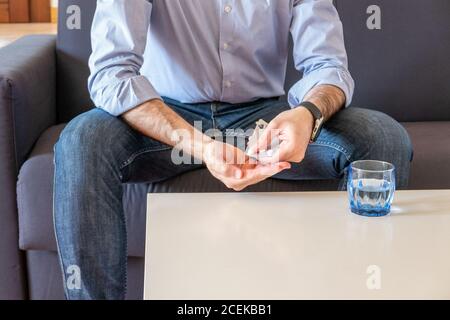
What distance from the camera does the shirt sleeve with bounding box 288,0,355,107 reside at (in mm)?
1436

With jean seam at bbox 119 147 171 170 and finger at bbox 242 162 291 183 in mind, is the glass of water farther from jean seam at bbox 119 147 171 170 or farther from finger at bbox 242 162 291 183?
jean seam at bbox 119 147 171 170

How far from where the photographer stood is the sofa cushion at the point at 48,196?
1.38 metres

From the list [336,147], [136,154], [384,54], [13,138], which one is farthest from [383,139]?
[13,138]

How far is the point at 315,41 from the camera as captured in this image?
4.81 ft

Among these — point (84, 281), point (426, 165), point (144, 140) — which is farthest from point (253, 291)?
point (426, 165)

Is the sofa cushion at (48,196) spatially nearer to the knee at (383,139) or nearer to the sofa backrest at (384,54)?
the knee at (383,139)

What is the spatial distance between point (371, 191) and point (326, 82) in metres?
→ 0.43

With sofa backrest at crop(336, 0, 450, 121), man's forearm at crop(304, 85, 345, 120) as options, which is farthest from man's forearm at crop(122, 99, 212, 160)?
sofa backrest at crop(336, 0, 450, 121)

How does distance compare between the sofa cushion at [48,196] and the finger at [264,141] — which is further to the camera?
the sofa cushion at [48,196]

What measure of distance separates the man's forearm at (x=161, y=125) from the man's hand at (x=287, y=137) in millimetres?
153

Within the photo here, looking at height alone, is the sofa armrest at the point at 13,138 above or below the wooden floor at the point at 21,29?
above

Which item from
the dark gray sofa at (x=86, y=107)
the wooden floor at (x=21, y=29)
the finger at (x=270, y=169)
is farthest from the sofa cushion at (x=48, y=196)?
the wooden floor at (x=21, y=29)

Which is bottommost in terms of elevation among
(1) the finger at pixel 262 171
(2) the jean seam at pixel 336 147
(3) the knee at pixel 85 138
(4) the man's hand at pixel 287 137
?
(2) the jean seam at pixel 336 147
